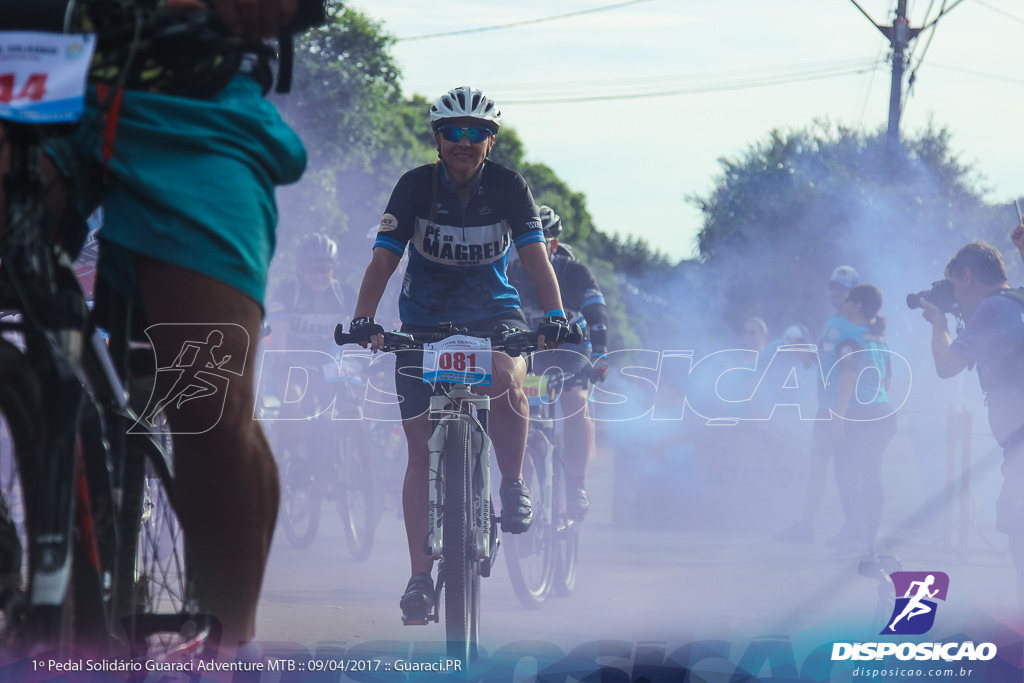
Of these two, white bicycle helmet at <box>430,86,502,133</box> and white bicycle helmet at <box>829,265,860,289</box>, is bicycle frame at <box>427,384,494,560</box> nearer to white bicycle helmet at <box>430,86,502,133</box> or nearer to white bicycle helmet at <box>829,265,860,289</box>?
white bicycle helmet at <box>430,86,502,133</box>

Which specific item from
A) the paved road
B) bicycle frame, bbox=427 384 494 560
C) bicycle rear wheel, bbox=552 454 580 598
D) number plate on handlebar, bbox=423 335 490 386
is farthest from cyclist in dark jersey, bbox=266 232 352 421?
number plate on handlebar, bbox=423 335 490 386

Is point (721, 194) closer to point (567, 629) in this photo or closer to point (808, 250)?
point (808, 250)

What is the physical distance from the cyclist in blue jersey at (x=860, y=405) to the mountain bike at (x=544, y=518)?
3.06 metres

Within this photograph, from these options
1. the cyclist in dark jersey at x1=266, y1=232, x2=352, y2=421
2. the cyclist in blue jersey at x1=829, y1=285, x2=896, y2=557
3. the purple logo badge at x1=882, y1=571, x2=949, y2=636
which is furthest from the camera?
the cyclist in dark jersey at x1=266, y1=232, x2=352, y2=421

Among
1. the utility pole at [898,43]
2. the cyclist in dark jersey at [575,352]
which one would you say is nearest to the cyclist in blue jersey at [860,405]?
the cyclist in dark jersey at [575,352]

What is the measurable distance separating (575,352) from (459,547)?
3.60 m

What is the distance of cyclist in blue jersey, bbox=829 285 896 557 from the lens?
10.3 meters

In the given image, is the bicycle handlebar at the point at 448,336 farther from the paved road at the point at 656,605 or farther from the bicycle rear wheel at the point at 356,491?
the bicycle rear wheel at the point at 356,491

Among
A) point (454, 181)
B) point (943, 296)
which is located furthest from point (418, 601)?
point (943, 296)

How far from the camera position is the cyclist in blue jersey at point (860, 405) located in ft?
33.7

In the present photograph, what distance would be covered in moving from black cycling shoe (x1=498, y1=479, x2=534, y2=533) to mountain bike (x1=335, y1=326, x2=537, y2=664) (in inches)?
17.4

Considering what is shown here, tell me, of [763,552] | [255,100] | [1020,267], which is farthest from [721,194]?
[255,100]

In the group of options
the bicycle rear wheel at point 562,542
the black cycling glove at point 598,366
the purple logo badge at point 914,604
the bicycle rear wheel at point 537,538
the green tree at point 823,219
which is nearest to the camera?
the purple logo badge at point 914,604

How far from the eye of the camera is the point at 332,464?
955 centimetres
